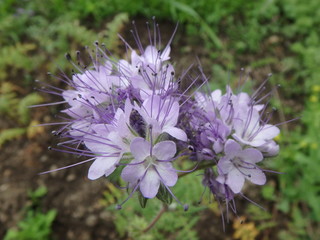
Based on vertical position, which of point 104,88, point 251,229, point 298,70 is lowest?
point 251,229

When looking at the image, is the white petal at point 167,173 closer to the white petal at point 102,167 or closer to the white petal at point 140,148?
the white petal at point 140,148

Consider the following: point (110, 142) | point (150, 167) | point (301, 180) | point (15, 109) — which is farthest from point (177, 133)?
point (15, 109)

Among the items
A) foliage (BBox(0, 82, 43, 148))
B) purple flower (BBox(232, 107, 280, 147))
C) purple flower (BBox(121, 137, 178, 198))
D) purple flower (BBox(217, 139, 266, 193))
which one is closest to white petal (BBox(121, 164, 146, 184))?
purple flower (BBox(121, 137, 178, 198))

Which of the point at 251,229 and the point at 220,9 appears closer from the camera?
the point at 251,229

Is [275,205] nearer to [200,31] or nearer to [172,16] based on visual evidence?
[200,31]

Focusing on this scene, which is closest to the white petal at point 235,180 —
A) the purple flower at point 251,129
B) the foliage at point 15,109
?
the purple flower at point 251,129

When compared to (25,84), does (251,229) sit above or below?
below

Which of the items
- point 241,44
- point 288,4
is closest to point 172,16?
point 241,44
